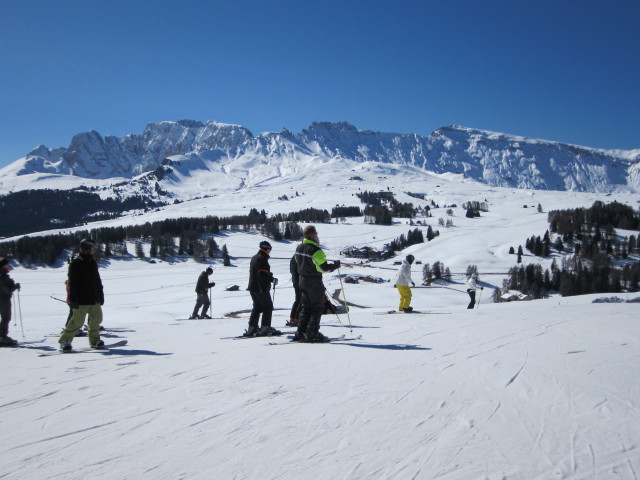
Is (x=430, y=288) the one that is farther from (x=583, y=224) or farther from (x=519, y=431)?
(x=583, y=224)

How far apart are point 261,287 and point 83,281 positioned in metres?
3.67

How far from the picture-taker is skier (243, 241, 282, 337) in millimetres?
9461

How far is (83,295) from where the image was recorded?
27.2ft

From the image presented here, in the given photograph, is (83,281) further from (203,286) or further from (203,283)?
(203,286)

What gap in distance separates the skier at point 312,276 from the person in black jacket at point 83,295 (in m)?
4.07

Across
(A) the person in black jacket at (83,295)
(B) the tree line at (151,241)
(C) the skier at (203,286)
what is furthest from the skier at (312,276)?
(B) the tree line at (151,241)

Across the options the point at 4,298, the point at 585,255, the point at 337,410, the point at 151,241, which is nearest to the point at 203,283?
the point at 4,298

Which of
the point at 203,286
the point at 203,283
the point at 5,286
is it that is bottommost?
the point at 203,286

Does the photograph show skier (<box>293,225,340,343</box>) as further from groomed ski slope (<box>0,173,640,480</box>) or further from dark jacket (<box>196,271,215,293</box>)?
dark jacket (<box>196,271,215,293</box>)

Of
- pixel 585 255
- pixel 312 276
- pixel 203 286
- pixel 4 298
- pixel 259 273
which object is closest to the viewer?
pixel 312 276

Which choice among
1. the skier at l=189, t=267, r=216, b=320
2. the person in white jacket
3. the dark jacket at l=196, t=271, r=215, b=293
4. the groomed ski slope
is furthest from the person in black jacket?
the person in white jacket

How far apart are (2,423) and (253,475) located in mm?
2776

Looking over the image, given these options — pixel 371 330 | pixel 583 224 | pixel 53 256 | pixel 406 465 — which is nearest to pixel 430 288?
pixel 371 330

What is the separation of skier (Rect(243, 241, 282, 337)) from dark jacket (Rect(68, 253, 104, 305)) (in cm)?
319
